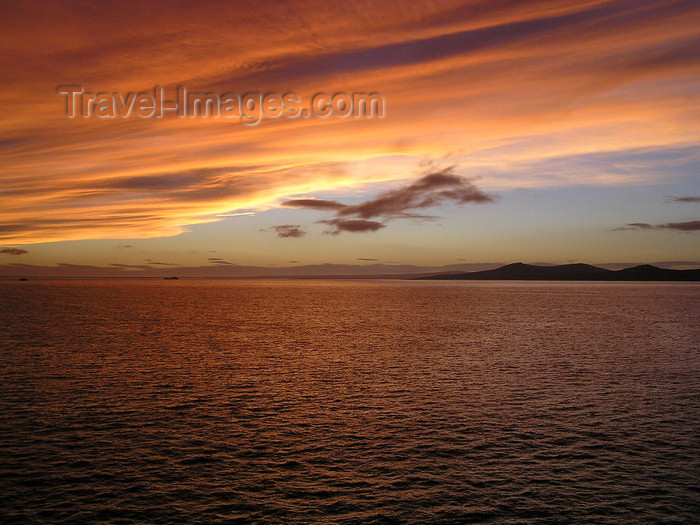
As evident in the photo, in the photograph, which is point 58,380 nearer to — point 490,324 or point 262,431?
point 262,431

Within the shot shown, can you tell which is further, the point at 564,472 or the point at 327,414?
the point at 327,414

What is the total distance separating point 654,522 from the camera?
19781 millimetres

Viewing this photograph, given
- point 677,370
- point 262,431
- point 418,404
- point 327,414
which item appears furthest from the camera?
point 677,370

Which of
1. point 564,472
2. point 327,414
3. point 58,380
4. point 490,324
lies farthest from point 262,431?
point 490,324

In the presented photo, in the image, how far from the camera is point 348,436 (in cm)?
2972

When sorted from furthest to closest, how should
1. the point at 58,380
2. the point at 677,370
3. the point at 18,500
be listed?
the point at 677,370
the point at 58,380
the point at 18,500

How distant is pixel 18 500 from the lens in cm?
2116

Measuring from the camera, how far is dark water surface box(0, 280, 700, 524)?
21.2 meters

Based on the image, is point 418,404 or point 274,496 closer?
point 274,496

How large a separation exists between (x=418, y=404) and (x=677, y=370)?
2819 centimetres

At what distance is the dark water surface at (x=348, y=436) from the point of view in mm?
21188

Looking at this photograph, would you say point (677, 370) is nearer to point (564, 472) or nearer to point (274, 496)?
point (564, 472)

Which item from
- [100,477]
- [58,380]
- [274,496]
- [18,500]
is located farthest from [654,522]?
[58,380]

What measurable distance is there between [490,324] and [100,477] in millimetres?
82635
